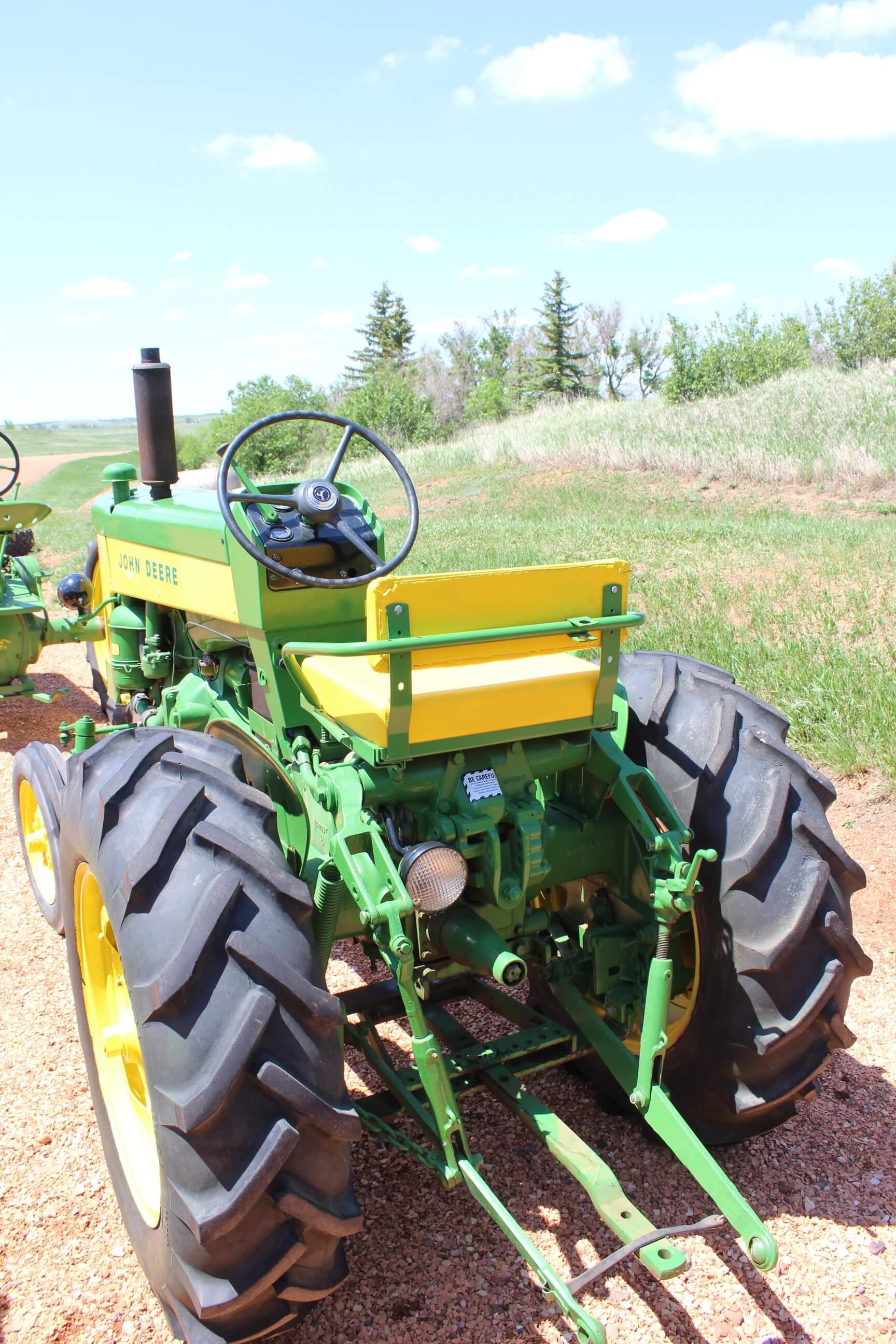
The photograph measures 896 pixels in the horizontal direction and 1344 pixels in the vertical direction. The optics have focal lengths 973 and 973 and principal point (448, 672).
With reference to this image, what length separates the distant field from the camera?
73688 millimetres

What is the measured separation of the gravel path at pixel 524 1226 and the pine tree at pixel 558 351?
4620 cm

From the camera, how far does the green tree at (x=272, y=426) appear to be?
112ft

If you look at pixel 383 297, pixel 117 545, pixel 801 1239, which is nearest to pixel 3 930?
pixel 117 545

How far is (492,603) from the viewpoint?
86.4 inches

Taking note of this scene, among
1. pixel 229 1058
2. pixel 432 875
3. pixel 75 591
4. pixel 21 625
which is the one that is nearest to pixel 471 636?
pixel 432 875

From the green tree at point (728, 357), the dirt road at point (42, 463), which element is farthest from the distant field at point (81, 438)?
the green tree at point (728, 357)

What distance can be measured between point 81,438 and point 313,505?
11015cm

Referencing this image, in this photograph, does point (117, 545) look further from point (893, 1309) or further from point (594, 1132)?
→ point (893, 1309)

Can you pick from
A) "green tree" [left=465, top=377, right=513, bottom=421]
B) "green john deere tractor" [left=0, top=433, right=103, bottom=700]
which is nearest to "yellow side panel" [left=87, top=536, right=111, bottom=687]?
"green john deere tractor" [left=0, top=433, right=103, bottom=700]

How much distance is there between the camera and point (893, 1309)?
7.39 ft

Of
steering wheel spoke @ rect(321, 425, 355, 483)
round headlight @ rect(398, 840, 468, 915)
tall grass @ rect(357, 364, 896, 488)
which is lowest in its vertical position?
round headlight @ rect(398, 840, 468, 915)

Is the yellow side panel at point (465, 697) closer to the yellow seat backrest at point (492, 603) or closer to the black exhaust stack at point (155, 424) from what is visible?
the yellow seat backrest at point (492, 603)

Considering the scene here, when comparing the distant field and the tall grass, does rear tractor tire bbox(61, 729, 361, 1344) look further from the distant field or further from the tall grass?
the distant field

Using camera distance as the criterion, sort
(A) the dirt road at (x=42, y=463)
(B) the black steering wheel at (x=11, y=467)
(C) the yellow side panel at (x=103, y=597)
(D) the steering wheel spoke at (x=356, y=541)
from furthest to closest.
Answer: (A) the dirt road at (x=42, y=463)
(B) the black steering wheel at (x=11, y=467)
(C) the yellow side panel at (x=103, y=597)
(D) the steering wheel spoke at (x=356, y=541)
